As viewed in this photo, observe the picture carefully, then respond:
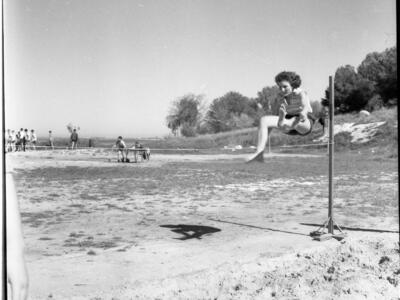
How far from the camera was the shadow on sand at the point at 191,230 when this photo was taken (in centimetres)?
668

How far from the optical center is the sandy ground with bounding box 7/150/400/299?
4.14m

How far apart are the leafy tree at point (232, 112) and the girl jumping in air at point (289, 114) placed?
22700mm

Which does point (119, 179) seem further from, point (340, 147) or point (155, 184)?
point (340, 147)

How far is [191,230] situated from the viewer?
703 centimetres

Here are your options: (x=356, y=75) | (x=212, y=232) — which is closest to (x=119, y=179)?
(x=212, y=232)

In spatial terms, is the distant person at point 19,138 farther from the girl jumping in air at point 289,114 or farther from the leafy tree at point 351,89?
the girl jumping in air at point 289,114

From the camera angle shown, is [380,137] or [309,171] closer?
[309,171]

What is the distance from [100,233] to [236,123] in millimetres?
26285

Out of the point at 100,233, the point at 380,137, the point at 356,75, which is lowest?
the point at 100,233

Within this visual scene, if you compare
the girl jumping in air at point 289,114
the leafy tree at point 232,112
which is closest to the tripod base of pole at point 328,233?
the girl jumping in air at point 289,114

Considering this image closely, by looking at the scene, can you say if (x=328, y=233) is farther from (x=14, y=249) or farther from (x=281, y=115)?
(x=14, y=249)

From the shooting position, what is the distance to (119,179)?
14.6 meters

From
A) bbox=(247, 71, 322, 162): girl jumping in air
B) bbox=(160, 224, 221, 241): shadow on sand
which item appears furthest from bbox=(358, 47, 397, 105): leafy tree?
bbox=(247, 71, 322, 162): girl jumping in air

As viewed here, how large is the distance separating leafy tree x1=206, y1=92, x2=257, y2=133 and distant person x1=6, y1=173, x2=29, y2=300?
1032 inches
